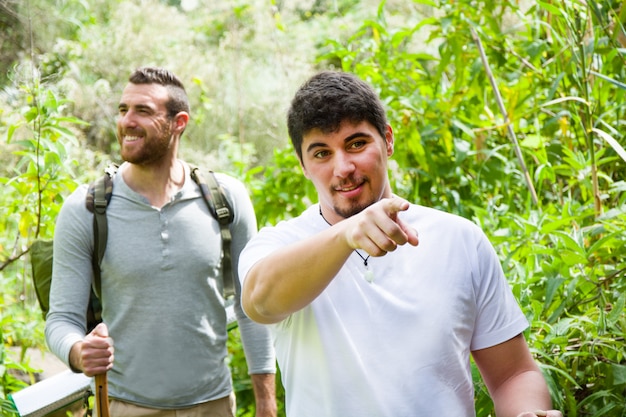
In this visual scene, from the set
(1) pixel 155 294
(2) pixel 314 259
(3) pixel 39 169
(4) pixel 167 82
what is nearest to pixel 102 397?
(1) pixel 155 294

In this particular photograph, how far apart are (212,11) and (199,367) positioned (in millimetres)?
10285

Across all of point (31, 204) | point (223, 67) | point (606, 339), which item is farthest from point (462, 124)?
point (223, 67)

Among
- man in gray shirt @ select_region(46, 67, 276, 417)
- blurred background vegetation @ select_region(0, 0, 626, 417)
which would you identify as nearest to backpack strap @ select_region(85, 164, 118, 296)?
man in gray shirt @ select_region(46, 67, 276, 417)

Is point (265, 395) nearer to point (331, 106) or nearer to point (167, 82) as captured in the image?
point (167, 82)

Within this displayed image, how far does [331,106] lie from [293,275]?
0.40 m

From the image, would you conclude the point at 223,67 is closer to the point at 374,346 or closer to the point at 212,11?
the point at 212,11

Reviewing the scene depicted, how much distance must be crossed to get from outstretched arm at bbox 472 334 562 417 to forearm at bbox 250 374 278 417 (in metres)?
1.28

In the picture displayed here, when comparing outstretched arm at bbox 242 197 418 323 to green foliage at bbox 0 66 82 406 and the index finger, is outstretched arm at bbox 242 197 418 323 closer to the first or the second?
the index finger

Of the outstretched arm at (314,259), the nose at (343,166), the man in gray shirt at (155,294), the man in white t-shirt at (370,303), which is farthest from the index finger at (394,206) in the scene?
the man in gray shirt at (155,294)

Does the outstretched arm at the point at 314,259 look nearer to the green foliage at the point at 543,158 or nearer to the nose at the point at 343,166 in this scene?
the nose at the point at 343,166

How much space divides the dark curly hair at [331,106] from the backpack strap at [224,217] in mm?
1150

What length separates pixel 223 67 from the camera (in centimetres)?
1209

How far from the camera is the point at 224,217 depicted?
9.29 feet

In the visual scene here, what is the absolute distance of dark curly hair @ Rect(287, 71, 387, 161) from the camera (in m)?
1.63
